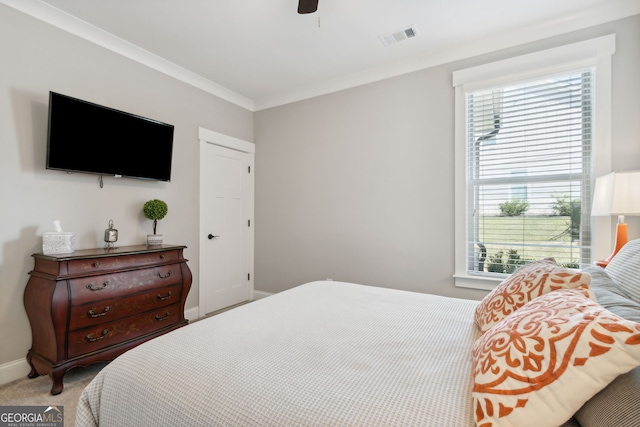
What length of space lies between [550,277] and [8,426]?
2.81 metres

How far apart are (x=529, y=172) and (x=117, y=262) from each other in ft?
11.5

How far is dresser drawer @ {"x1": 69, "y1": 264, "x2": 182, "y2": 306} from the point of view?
2.12 m

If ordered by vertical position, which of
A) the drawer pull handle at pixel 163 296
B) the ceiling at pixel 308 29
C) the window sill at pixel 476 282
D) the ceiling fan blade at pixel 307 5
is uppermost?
the ceiling at pixel 308 29

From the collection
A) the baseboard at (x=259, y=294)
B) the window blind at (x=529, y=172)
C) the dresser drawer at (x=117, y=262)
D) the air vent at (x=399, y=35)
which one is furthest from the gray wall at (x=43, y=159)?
the window blind at (x=529, y=172)

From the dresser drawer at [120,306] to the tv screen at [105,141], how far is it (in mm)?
1069

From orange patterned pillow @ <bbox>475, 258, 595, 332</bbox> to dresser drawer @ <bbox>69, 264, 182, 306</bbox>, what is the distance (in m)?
2.47

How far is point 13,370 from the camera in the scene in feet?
7.23

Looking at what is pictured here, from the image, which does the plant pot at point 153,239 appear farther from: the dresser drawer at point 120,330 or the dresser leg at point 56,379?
the dresser leg at point 56,379

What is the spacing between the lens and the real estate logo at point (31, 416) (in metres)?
1.70

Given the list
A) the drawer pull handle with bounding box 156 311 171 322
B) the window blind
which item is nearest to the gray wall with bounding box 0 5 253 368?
the drawer pull handle with bounding box 156 311 171 322

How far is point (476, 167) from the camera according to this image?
288 centimetres

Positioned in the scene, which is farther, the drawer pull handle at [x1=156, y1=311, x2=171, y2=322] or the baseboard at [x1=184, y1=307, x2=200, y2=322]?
the baseboard at [x1=184, y1=307, x2=200, y2=322]

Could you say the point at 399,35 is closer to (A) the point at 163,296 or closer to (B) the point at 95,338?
(A) the point at 163,296

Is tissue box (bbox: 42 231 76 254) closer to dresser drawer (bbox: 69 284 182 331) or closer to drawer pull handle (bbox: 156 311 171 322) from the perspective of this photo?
dresser drawer (bbox: 69 284 182 331)
